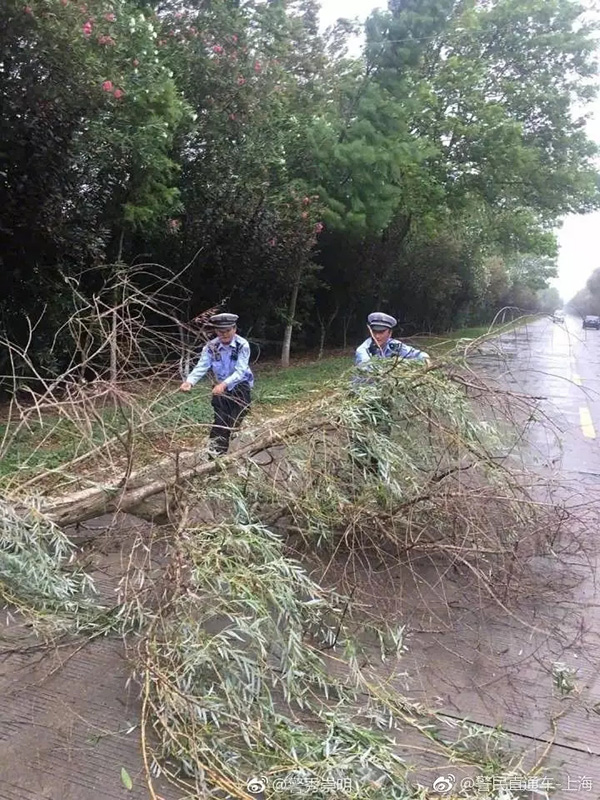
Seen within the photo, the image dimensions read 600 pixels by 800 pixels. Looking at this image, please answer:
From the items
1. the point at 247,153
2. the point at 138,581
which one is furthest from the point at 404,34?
the point at 138,581

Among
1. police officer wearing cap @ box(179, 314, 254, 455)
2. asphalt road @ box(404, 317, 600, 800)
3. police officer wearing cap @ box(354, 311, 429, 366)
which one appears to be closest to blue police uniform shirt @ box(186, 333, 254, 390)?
police officer wearing cap @ box(179, 314, 254, 455)

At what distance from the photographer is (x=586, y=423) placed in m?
9.92

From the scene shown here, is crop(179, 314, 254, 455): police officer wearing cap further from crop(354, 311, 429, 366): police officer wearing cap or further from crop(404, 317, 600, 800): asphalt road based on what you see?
crop(404, 317, 600, 800): asphalt road

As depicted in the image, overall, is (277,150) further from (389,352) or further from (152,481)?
(152,481)

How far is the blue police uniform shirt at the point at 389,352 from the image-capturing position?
4.70 m

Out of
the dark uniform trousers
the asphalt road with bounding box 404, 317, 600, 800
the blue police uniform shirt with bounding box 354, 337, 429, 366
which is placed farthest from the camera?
the dark uniform trousers

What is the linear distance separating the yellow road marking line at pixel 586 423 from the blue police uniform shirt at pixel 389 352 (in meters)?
4.84

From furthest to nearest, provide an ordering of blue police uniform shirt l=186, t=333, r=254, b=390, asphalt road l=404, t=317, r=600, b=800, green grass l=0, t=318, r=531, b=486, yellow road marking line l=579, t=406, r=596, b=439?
1. yellow road marking line l=579, t=406, r=596, b=439
2. blue police uniform shirt l=186, t=333, r=254, b=390
3. green grass l=0, t=318, r=531, b=486
4. asphalt road l=404, t=317, r=600, b=800

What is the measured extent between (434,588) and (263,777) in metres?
1.96

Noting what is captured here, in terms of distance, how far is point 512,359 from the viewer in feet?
16.3

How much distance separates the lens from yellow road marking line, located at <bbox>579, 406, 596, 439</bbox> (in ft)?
29.8

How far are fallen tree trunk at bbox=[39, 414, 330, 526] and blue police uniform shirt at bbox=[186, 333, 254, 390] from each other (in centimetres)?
132

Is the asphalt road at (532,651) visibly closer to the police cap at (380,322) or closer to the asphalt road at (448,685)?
the asphalt road at (448,685)

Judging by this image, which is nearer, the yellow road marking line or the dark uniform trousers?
the dark uniform trousers
